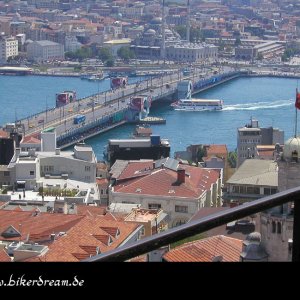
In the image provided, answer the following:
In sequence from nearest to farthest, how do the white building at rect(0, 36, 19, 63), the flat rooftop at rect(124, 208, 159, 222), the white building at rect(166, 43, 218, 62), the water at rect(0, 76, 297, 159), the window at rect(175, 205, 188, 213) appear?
1. the flat rooftop at rect(124, 208, 159, 222)
2. the window at rect(175, 205, 188, 213)
3. the water at rect(0, 76, 297, 159)
4. the white building at rect(0, 36, 19, 63)
5. the white building at rect(166, 43, 218, 62)

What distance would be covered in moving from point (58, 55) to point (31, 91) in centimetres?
467

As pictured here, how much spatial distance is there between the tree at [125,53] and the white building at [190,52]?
69 centimetres

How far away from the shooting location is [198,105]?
38.5ft

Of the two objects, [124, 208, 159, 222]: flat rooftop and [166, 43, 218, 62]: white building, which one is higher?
[124, 208, 159, 222]: flat rooftop

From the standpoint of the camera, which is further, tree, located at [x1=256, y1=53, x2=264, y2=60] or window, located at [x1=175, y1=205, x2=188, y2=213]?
tree, located at [x1=256, y1=53, x2=264, y2=60]

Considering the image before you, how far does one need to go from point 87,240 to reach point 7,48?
1482cm

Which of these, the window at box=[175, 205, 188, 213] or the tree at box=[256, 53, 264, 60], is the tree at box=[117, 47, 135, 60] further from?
the window at box=[175, 205, 188, 213]

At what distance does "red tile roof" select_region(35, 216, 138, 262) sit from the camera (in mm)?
2600

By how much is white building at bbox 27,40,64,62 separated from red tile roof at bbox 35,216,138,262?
46.8 ft

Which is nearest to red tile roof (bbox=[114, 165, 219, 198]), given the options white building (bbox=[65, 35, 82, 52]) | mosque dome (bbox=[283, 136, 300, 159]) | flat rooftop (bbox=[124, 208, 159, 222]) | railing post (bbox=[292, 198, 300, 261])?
flat rooftop (bbox=[124, 208, 159, 222])

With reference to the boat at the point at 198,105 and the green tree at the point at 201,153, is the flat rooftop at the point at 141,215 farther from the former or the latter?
the boat at the point at 198,105

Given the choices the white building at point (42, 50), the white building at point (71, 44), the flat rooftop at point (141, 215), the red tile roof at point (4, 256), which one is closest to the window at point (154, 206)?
the flat rooftop at point (141, 215)

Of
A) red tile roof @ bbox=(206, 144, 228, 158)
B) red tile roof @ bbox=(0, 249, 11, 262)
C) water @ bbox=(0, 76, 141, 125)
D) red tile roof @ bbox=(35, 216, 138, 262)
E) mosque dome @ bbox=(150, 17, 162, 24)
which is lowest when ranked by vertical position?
water @ bbox=(0, 76, 141, 125)

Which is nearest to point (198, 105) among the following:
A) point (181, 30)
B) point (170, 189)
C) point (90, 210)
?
point (170, 189)
